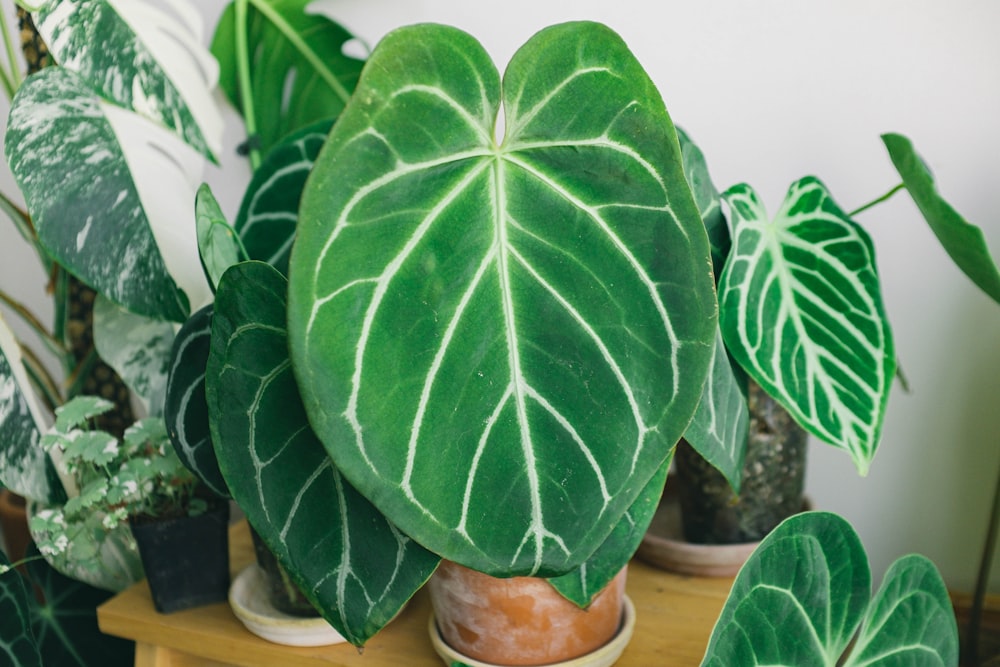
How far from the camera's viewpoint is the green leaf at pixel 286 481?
24.1 inches

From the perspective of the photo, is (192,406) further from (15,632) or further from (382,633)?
(15,632)

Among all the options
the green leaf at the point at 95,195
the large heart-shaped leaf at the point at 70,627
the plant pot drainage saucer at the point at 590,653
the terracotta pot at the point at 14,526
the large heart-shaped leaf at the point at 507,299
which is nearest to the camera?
the large heart-shaped leaf at the point at 507,299

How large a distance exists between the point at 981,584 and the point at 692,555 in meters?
0.36

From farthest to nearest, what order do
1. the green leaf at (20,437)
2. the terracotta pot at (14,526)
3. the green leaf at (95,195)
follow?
the terracotta pot at (14,526) < the green leaf at (20,437) < the green leaf at (95,195)

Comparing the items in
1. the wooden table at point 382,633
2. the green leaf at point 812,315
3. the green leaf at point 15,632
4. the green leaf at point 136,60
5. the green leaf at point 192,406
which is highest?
the green leaf at point 136,60

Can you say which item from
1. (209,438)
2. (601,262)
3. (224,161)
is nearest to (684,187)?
(601,262)

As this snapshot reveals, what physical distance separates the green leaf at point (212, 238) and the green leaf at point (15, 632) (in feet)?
1.80

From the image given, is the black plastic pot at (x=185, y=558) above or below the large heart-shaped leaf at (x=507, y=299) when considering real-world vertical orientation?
below

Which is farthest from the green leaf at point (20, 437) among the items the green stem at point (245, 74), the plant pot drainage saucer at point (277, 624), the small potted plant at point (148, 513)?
the green stem at point (245, 74)

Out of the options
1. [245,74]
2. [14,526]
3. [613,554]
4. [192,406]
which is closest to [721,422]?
[613,554]

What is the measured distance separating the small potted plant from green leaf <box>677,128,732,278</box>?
0.60m

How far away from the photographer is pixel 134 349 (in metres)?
1.01

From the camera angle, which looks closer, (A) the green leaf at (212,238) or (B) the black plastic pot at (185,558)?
(A) the green leaf at (212,238)

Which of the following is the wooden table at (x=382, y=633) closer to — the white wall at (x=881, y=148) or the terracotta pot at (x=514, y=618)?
the terracotta pot at (x=514, y=618)
